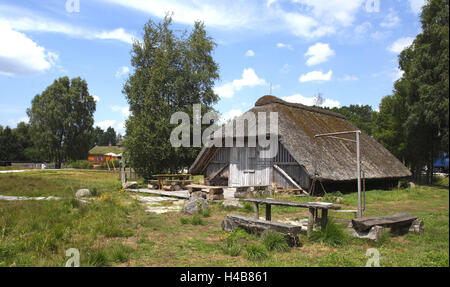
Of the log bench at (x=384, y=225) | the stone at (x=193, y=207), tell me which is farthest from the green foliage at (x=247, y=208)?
the log bench at (x=384, y=225)

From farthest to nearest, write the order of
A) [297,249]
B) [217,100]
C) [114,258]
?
[217,100], [297,249], [114,258]

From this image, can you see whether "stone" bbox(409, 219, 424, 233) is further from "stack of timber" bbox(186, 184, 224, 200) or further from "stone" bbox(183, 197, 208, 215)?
"stack of timber" bbox(186, 184, 224, 200)

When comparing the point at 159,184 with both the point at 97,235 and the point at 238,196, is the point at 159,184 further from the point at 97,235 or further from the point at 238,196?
the point at 97,235

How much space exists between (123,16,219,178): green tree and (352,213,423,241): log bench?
19326 mm

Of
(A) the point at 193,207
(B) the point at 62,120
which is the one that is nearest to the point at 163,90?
(A) the point at 193,207

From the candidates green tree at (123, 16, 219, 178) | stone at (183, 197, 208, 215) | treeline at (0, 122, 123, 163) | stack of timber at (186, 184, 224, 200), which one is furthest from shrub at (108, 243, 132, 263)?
treeline at (0, 122, 123, 163)

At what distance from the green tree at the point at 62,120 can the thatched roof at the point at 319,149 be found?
3247 cm

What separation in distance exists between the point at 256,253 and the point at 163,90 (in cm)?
2236

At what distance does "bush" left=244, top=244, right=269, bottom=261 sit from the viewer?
216 inches

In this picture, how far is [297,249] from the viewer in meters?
6.28

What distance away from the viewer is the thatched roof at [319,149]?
1678cm
